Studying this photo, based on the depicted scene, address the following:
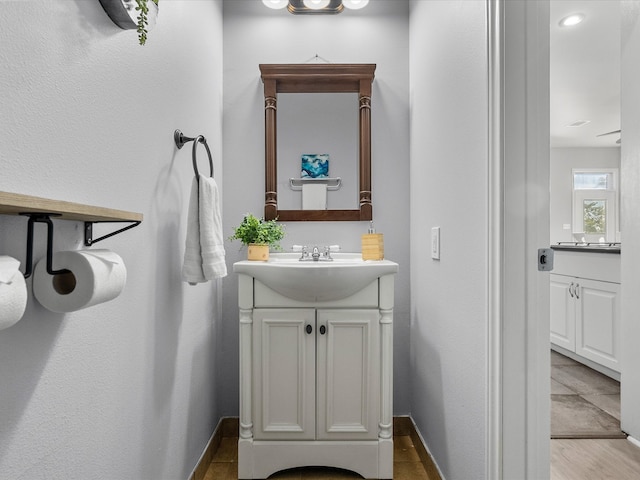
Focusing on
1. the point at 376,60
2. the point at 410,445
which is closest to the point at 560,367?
the point at 410,445

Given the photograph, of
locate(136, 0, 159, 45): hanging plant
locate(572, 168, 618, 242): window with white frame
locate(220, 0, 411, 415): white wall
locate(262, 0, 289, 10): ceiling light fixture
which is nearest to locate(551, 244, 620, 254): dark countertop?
locate(220, 0, 411, 415): white wall

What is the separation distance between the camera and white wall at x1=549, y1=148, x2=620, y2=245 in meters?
6.11

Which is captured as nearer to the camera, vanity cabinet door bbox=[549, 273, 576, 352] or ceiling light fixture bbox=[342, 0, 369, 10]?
ceiling light fixture bbox=[342, 0, 369, 10]

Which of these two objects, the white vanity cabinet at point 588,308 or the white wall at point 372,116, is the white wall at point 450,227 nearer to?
the white wall at point 372,116

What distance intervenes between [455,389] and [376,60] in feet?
5.32

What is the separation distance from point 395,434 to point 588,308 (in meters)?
1.71

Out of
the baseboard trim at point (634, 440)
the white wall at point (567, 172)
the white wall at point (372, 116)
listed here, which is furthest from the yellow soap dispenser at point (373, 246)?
the white wall at point (567, 172)

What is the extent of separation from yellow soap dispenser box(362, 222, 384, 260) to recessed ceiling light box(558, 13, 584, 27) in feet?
7.08

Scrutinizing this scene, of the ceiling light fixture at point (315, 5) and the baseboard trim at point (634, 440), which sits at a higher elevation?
the ceiling light fixture at point (315, 5)

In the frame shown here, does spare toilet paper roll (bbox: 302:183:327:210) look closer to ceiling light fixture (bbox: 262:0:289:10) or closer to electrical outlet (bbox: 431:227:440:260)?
electrical outlet (bbox: 431:227:440:260)

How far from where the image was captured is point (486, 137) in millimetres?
1075

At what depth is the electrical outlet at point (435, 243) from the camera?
1.51 meters

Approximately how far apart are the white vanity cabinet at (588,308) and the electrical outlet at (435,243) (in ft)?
5.30

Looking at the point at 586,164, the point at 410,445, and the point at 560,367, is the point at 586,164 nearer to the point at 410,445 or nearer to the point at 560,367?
the point at 560,367
